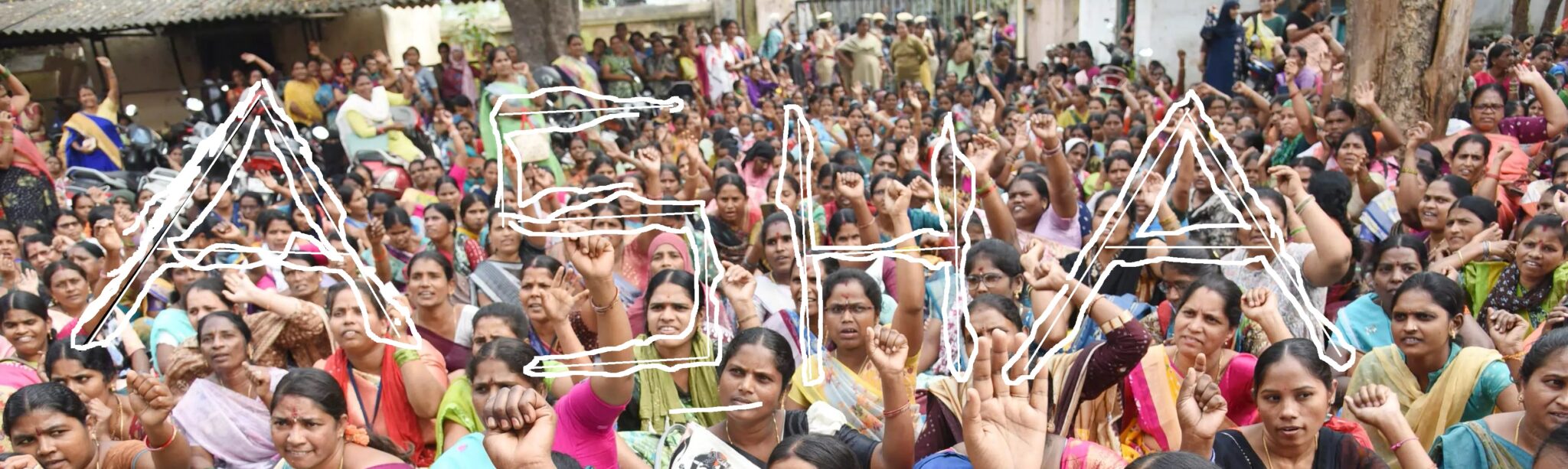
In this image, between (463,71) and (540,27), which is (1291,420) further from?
(463,71)

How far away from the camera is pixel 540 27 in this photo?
1375 centimetres

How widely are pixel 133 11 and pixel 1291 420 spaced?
583 inches

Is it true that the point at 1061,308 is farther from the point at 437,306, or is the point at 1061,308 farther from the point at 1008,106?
the point at 1008,106

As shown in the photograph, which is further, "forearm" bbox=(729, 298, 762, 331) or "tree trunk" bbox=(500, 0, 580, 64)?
"tree trunk" bbox=(500, 0, 580, 64)

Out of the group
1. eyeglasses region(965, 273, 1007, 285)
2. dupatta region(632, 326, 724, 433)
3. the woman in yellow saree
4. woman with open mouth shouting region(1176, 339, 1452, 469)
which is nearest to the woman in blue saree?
dupatta region(632, 326, 724, 433)

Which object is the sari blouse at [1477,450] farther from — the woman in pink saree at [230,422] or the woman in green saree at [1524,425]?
the woman in pink saree at [230,422]


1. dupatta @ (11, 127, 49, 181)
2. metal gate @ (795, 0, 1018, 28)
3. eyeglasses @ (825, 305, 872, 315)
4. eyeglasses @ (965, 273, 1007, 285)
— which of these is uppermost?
metal gate @ (795, 0, 1018, 28)

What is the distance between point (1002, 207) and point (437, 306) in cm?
263

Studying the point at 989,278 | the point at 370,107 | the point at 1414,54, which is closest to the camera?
the point at 989,278

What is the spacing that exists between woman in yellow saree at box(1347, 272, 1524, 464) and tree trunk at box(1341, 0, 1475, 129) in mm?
3653

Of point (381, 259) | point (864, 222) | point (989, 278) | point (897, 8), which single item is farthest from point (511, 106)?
point (897, 8)

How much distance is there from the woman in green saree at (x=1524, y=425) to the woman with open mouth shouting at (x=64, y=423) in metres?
3.90

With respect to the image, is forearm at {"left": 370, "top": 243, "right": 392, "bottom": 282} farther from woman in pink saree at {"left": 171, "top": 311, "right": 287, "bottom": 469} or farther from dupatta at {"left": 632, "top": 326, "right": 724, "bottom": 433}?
dupatta at {"left": 632, "top": 326, "right": 724, "bottom": 433}

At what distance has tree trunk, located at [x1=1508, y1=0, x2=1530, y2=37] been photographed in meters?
13.0
